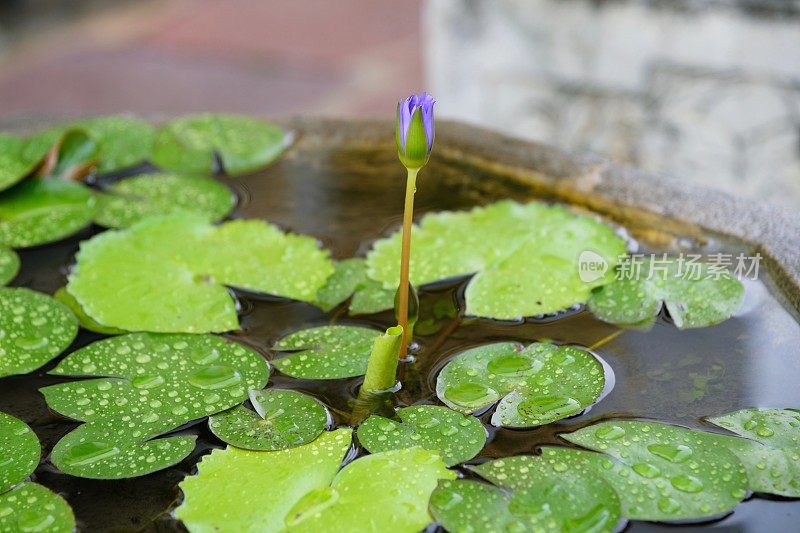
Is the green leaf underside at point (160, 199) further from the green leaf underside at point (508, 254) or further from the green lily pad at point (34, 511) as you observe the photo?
the green lily pad at point (34, 511)

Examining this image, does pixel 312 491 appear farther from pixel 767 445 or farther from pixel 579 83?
pixel 579 83

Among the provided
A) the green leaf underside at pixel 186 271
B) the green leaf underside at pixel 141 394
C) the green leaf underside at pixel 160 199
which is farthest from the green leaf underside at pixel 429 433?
the green leaf underside at pixel 160 199

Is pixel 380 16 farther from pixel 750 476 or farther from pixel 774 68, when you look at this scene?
pixel 750 476

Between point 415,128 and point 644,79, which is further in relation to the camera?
point 644,79

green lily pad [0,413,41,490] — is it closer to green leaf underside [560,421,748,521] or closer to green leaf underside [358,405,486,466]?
green leaf underside [358,405,486,466]

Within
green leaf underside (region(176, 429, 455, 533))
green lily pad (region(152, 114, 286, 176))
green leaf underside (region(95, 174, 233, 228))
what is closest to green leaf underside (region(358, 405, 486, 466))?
green leaf underside (region(176, 429, 455, 533))

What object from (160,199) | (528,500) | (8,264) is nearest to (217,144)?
(160,199)
